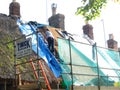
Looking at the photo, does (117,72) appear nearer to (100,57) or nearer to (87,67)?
(100,57)

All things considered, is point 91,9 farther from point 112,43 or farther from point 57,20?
point 112,43

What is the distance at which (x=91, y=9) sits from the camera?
10469mm

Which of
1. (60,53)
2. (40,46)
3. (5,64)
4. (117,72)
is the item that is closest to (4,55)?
(5,64)

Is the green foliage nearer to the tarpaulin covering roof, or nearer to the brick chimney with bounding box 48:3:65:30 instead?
the tarpaulin covering roof

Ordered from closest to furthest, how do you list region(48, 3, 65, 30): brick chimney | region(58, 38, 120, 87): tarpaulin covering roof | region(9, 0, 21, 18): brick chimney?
region(58, 38, 120, 87): tarpaulin covering roof < region(9, 0, 21, 18): brick chimney < region(48, 3, 65, 30): brick chimney

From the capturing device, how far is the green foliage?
1027 cm

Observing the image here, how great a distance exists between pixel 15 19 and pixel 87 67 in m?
4.97

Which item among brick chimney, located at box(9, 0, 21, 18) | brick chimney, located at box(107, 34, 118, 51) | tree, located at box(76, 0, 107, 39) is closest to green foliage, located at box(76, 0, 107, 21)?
tree, located at box(76, 0, 107, 39)

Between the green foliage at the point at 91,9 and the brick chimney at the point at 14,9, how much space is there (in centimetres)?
501

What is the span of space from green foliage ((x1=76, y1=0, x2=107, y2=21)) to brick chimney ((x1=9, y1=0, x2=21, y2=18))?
5.01m

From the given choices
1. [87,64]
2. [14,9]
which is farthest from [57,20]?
[87,64]

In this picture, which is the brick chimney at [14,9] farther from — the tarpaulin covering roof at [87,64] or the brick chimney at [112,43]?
the brick chimney at [112,43]

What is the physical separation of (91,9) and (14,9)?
219 inches

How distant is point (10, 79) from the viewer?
10695 mm
